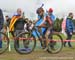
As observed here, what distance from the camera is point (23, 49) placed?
1320 cm

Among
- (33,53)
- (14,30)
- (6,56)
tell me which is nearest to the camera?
(6,56)

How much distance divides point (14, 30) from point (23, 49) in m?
1.58

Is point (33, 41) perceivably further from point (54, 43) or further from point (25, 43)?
point (54, 43)

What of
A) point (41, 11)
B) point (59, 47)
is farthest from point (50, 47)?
point (41, 11)

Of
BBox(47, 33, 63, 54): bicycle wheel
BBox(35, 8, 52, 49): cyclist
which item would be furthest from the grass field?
BBox(35, 8, 52, 49): cyclist

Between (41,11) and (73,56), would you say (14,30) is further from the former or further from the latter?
(73,56)

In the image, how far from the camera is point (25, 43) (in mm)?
13156

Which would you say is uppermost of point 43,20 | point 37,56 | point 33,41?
point 43,20

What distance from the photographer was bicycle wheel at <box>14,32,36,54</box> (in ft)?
42.4

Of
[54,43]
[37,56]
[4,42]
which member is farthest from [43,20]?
[4,42]

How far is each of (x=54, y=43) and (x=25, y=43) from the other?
45.2 inches

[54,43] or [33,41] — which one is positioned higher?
[33,41]

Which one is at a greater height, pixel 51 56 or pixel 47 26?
pixel 47 26

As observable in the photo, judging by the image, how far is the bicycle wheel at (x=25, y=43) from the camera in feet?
42.4
